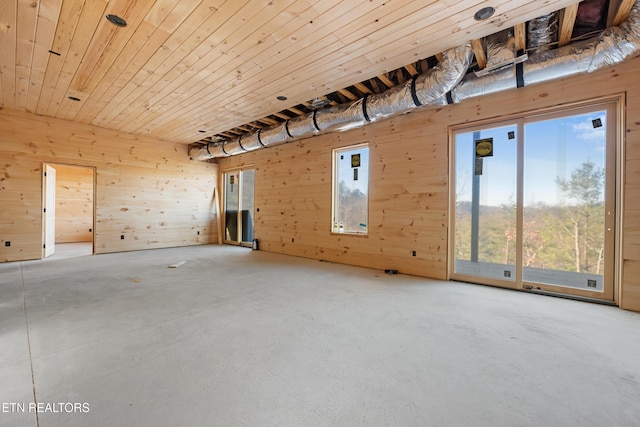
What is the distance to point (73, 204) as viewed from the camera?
8289 mm

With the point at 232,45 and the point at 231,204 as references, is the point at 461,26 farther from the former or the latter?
the point at 231,204

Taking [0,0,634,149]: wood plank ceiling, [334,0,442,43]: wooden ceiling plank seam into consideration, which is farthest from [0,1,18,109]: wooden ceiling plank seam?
[334,0,442,43]: wooden ceiling plank seam

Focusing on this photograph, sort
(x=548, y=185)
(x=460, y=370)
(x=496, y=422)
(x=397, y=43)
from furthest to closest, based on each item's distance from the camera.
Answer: (x=548, y=185) → (x=397, y=43) → (x=460, y=370) → (x=496, y=422)

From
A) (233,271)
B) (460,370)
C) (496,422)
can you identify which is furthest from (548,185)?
(233,271)

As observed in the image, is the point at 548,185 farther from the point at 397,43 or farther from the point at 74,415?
the point at 74,415

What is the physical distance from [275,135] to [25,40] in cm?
337

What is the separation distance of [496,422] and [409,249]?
3028 millimetres

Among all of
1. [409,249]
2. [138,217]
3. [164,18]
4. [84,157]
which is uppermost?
[164,18]

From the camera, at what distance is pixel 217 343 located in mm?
1980

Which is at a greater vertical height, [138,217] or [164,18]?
[164,18]

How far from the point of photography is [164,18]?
242 cm

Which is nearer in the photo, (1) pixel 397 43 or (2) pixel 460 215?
(1) pixel 397 43

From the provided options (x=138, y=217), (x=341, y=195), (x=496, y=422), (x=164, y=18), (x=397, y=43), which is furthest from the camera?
(x=138, y=217)

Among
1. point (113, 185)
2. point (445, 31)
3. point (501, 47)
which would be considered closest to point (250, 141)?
point (113, 185)
